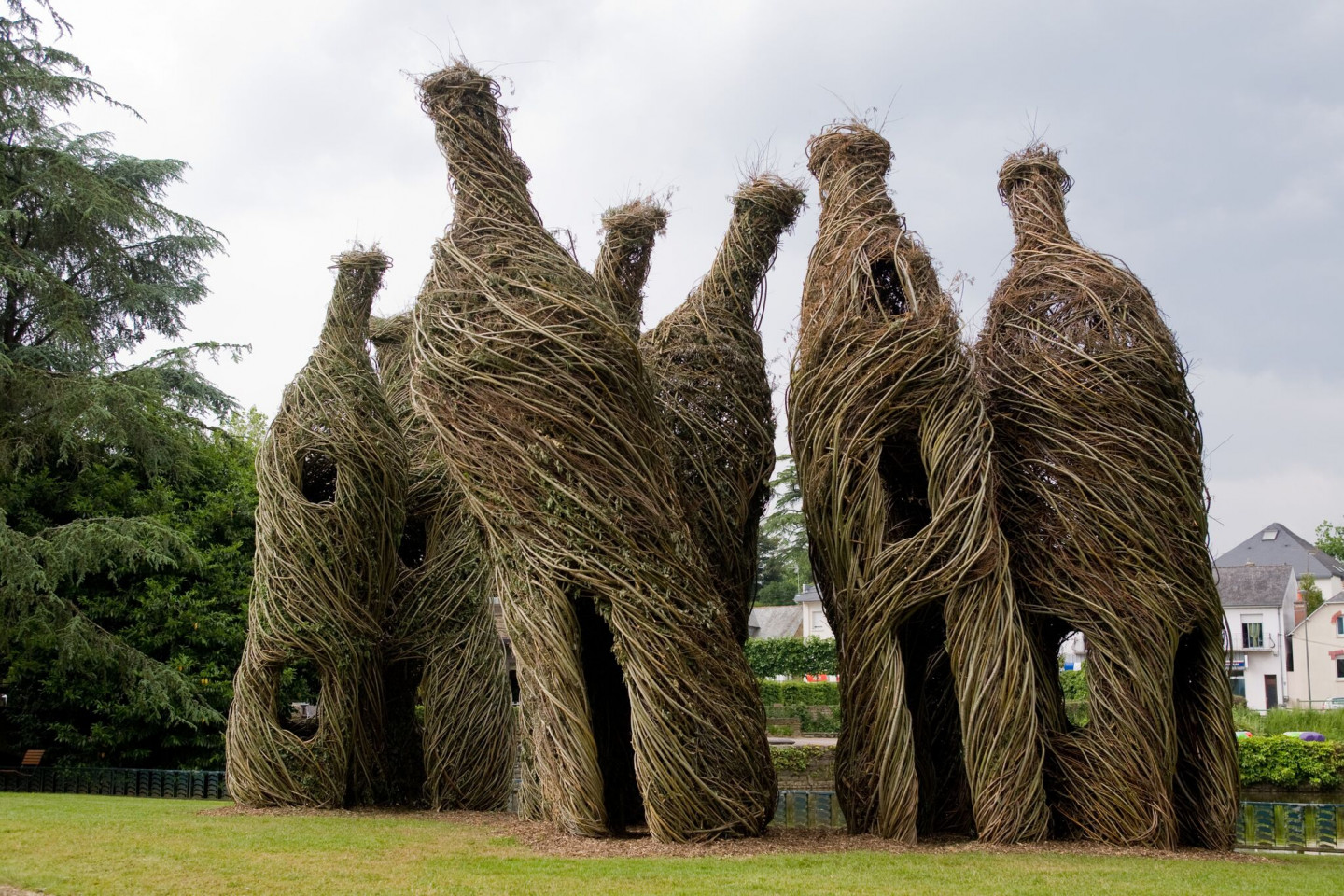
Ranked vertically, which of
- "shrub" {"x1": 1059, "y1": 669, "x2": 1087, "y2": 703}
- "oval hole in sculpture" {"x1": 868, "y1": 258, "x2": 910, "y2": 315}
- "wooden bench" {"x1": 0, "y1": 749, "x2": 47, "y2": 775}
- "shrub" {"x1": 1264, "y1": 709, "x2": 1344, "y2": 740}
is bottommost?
"shrub" {"x1": 1264, "y1": 709, "x2": 1344, "y2": 740}

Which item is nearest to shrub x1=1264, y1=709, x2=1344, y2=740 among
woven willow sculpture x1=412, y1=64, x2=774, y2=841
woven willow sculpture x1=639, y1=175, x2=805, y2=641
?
woven willow sculpture x1=639, y1=175, x2=805, y2=641

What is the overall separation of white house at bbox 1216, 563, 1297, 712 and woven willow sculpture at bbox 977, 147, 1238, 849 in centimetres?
3609

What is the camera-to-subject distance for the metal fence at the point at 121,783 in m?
14.0

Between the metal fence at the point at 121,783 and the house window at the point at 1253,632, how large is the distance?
38.7 meters

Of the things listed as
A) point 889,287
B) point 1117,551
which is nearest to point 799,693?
point 889,287

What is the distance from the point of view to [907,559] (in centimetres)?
887

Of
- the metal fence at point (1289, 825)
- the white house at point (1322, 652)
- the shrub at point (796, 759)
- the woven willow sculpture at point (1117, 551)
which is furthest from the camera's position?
the white house at point (1322, 652)

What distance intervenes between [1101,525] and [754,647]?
2663cm

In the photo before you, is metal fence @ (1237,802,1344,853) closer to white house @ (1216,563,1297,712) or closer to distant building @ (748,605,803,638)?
distant building @ (748,605,803,638)

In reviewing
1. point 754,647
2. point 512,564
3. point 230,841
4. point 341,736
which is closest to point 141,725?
Result: point 341,736

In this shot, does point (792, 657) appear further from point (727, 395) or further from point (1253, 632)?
point (727, 395)

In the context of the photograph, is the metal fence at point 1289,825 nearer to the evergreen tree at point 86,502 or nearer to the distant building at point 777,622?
the evergreen tree at point 86,502

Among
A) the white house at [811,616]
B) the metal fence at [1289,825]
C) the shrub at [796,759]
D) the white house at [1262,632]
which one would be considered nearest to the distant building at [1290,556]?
the white house at [1262,632]

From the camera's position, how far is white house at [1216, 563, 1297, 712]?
41.9m
